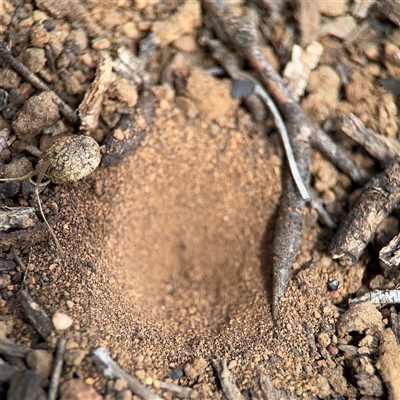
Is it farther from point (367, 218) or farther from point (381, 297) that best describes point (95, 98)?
point (381, 297)

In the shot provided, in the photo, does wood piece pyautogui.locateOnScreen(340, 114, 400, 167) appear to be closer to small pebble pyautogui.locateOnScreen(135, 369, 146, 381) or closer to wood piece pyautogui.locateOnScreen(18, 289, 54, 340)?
small pebble pyautogui.locateOnScreen(135, 369, 146, 381)

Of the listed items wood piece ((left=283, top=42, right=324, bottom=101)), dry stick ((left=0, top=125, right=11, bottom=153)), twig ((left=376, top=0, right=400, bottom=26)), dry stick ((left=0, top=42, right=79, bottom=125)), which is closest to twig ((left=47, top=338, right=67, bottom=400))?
dry stick ((left=0, top=125, right=11, bottom=153))

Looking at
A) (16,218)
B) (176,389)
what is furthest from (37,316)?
(176,389)

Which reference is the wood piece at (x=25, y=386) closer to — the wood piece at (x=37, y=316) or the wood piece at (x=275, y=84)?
the wood piece at (x=37, y=316)

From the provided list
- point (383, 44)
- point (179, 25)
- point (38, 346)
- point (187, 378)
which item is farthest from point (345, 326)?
point (179, 25)

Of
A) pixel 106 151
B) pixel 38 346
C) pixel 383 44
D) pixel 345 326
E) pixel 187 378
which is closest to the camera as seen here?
pixel 38 346

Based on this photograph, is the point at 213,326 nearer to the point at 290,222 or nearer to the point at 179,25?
the point at 290,222
